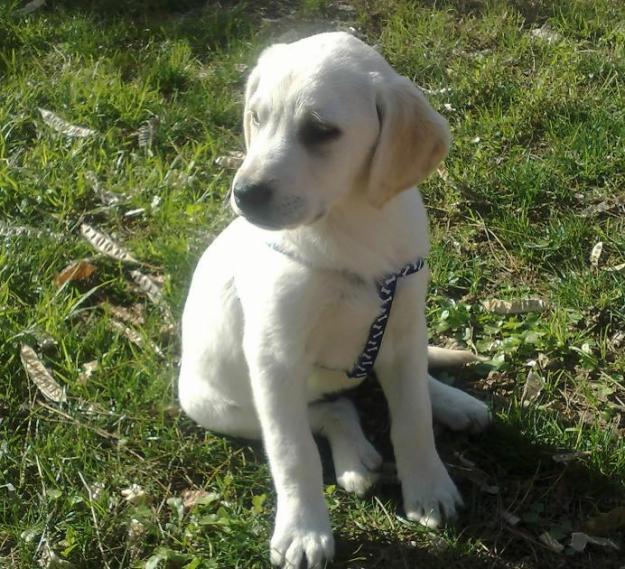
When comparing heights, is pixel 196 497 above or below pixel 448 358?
below

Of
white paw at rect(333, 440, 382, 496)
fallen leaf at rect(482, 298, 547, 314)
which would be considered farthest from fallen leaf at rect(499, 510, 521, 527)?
fallen leaf at rect(482, 298, 547, 314)

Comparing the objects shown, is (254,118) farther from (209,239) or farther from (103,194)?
(103,194)

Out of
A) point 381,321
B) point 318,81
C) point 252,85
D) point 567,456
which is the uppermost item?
point 318,81

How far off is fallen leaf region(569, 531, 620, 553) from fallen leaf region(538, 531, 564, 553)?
4 centimetres

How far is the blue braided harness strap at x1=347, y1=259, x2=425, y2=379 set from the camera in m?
2.79

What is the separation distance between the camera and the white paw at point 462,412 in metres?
3.29

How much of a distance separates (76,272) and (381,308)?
1.75m

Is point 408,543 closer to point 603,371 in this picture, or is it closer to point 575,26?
point 603,371

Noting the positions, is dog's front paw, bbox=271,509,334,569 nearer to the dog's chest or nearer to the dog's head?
the dog's chest

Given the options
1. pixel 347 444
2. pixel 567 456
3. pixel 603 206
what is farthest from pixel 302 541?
pixel 603 206

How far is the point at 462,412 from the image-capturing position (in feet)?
10.8

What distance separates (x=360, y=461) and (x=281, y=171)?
1.09 meters

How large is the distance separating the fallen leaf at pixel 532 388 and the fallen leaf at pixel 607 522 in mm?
548

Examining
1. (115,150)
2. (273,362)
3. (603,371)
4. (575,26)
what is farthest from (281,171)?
(575,26)
